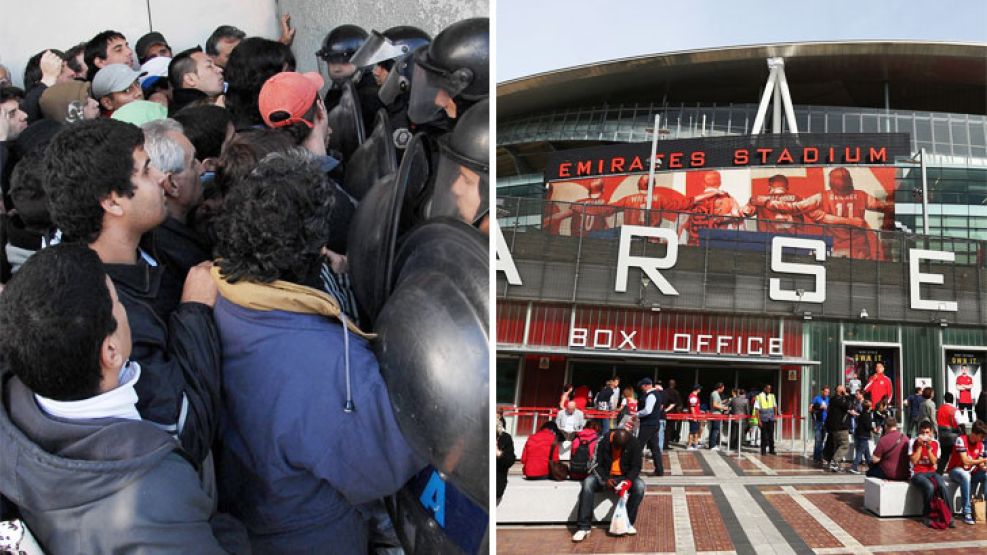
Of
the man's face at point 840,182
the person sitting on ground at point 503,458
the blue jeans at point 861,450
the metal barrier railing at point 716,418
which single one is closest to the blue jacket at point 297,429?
the person sitting on ground at point 503,458

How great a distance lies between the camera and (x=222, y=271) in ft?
1.97

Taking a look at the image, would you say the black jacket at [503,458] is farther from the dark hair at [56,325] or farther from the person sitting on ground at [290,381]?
the dark hair at [56,325]

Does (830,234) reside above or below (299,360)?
above

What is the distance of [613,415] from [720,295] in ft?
8.87

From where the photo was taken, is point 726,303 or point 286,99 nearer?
point 286,99

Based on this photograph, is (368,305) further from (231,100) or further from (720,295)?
(720,295)

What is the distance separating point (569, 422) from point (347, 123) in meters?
3.61

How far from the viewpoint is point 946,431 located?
448 centimetres

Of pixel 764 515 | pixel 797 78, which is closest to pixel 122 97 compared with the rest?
pixel 764 515

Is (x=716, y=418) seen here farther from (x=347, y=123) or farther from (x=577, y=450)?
(x=347, y=123)

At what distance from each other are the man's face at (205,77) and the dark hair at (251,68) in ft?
0.10

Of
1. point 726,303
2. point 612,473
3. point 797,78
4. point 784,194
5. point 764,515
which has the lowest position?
point 764,515

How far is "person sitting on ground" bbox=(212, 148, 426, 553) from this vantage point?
59cm

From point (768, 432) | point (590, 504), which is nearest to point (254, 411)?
point (590, 504)
